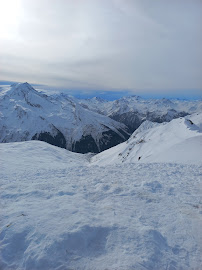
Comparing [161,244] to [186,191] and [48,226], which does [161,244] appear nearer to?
[48,226]

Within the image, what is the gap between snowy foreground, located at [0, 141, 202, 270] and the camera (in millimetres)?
4902

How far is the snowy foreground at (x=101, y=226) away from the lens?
16.1ft

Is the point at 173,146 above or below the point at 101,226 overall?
below

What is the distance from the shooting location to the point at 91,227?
5.99 metres

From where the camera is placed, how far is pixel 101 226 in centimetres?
606

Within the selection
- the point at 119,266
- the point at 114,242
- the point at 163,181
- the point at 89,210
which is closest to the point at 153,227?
the point at 114,242

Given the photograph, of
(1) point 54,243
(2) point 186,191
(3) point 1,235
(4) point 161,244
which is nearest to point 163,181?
(2) point 186,191

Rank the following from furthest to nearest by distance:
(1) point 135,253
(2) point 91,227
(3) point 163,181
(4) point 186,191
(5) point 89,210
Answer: (3) point 163,181, (4) point 186,191, (5) point 89,210, (2) point 91,227, (1) point 135,253

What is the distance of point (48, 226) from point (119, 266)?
2.80 m

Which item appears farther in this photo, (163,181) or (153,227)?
(163,181)

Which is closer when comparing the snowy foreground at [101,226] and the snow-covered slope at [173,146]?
the snowy foreground at [101,226]

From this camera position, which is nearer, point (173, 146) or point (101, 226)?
point (101, 226)

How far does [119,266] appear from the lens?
470cm

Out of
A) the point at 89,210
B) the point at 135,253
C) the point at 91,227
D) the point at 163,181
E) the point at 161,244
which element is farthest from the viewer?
the point at 163,181
